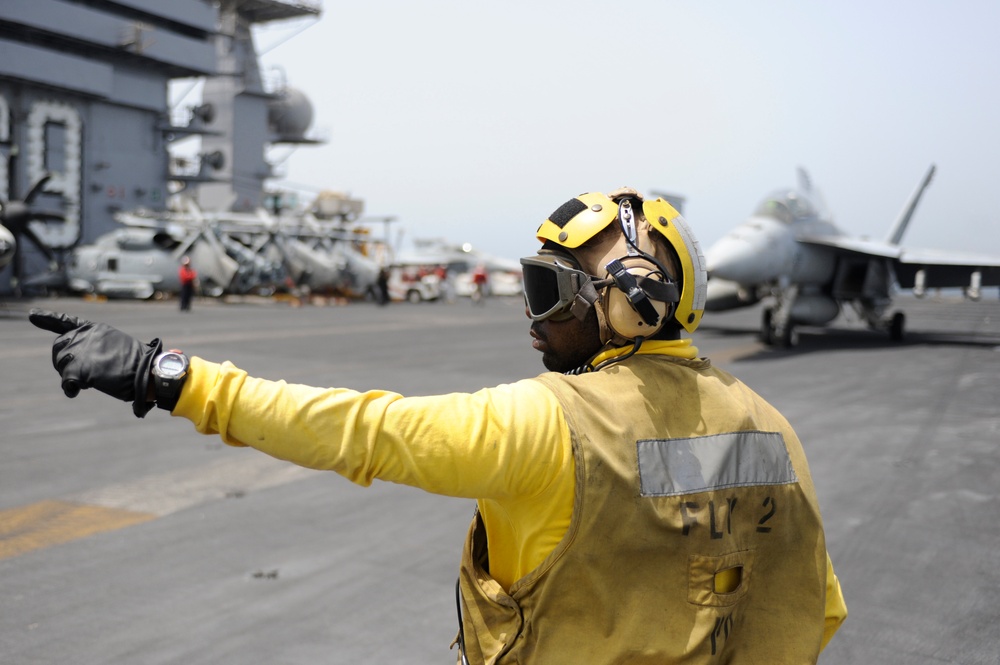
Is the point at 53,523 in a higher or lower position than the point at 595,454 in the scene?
lower

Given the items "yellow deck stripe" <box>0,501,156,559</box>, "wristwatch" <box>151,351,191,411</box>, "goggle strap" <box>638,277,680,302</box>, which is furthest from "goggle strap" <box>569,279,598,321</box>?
"yellow deck stripe" <box>0,501,156,559</box>

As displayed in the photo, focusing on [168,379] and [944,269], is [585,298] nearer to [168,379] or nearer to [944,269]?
[168,379]

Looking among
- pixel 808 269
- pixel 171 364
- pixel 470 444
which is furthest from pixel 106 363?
pixel 808 269

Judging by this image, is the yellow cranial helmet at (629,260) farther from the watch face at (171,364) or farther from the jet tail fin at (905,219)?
the jet tail fin at (905,219)

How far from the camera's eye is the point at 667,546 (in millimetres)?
1826

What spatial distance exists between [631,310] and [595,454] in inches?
15.5

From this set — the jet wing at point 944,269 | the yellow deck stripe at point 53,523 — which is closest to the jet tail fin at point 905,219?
the jet wing at point 944,269

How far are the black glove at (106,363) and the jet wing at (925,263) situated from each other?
58.4ft

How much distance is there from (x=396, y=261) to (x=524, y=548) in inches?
1949

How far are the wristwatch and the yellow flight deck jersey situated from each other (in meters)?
0.02

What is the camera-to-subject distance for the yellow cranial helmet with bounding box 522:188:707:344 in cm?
195

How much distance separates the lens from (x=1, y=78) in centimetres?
3572

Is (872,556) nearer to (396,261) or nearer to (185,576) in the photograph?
(185,576)

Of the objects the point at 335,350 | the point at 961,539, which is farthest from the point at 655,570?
the point at 335,350
